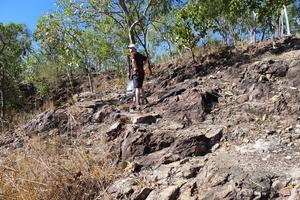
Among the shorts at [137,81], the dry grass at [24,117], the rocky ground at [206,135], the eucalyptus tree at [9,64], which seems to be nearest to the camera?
the rocky ground at [206,135]

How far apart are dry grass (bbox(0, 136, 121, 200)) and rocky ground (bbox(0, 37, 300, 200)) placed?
0.80ft

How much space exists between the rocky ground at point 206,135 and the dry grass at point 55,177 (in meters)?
0.24

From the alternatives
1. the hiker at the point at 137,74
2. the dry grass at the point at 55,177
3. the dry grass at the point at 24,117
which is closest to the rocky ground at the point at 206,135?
the dry grass at the point at 55,177

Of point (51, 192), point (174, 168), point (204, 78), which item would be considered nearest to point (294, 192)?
point (174, 168)

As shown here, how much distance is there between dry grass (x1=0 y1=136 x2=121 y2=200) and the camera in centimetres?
496

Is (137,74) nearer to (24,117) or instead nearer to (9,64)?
(24,117)

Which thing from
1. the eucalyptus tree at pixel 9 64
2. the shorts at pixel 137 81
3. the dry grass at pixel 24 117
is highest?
the eucalyptus tree at pixel 9 64

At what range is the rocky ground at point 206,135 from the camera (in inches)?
191

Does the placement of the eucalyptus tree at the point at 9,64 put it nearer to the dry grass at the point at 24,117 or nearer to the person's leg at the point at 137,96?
the dry grass at the point at 24,117

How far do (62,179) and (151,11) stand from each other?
394 inches

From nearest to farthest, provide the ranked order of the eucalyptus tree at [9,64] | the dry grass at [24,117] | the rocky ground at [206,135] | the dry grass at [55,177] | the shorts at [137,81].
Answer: the rocky ground at [206,135]
the dry grass at [55,177]
the shorts at [137,81]
the dry grass at [24,117]
the eucalyptus tree at [9,64]

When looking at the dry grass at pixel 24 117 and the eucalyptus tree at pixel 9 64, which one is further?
the eucalyptus tree at pixel 9 64

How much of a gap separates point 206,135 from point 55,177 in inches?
97.3

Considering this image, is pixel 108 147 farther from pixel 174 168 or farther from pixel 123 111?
pixel 123 111
